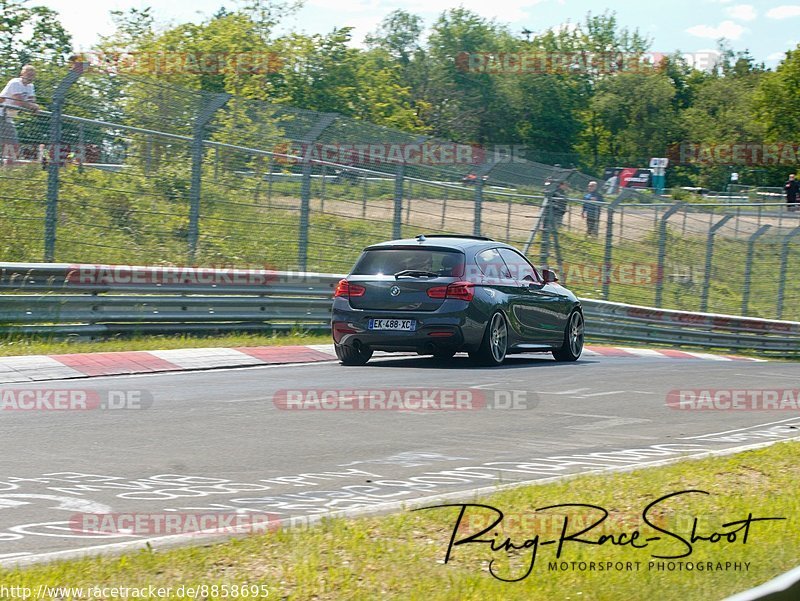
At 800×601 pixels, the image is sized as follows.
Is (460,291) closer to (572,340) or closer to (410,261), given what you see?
(410,261)

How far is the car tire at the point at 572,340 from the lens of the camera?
16578 mm

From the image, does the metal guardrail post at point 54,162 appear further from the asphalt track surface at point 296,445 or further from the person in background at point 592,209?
the person in background at point 592,209

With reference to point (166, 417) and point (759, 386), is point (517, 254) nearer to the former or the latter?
point (759, 386)

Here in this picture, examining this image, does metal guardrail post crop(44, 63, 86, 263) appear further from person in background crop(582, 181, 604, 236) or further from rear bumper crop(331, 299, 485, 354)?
person in background crop(582, 181, 604, 236)

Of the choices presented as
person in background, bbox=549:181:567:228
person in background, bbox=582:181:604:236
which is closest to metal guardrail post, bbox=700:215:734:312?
person in background, bbox=582:181:604:236

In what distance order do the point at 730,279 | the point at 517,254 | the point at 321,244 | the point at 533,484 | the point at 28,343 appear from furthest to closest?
1. the point at 730,279
2. the point at 321,244
3. the point at 517,254
4. the point at 28,343
5. the point at 533,484

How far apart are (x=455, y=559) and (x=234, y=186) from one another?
511 inches

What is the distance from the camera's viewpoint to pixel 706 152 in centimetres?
7769

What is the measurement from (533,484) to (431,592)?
7.65ft

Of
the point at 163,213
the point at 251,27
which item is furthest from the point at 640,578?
the point at 251,27

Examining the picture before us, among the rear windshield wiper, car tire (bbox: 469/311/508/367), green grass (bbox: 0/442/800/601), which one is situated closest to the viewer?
green grass (bbox: 0/442/800/601)

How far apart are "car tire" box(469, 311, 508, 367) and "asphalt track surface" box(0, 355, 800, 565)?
70cm

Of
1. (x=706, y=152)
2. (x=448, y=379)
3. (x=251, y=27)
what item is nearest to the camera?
(x=448, y=379)
